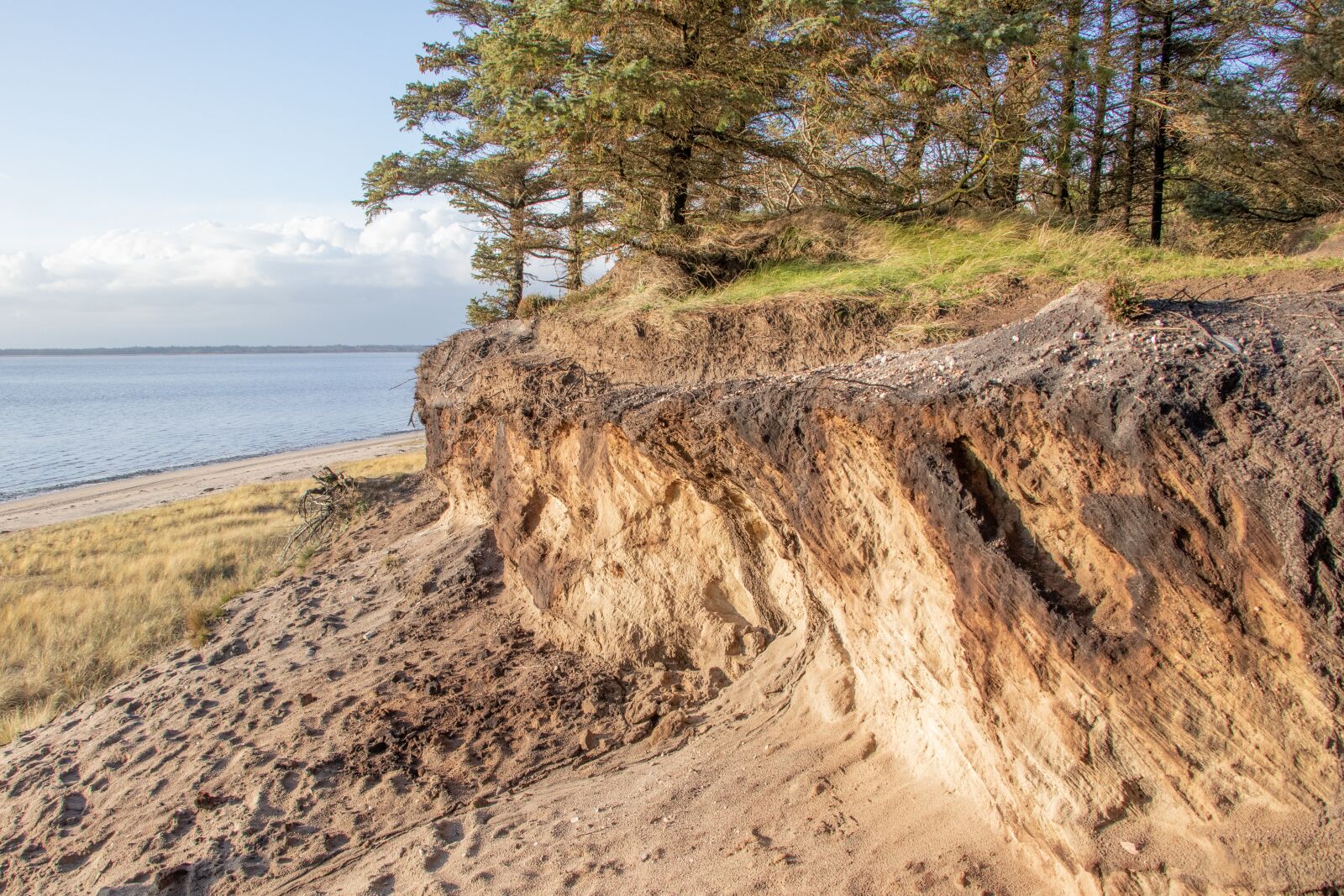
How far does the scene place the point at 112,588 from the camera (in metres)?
14.9

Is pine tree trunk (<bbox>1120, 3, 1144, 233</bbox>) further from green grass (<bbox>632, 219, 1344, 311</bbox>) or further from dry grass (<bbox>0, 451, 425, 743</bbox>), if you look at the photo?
dry grass (<bbox>0, 451, 425, 743</bbox>)

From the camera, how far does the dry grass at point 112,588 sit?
36.8ft

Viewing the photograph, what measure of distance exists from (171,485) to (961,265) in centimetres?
3151

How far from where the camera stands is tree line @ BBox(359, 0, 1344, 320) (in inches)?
386

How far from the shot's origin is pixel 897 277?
8.22 m

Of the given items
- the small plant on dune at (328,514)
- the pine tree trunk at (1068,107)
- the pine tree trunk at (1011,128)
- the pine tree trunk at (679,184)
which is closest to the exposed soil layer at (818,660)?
the pine tree trunk at (679,184)

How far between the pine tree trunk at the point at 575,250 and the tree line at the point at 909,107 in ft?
0.22

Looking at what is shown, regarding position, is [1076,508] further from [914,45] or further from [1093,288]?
[914,45]

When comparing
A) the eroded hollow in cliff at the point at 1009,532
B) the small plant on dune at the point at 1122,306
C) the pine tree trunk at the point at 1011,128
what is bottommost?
the eroded hollow in cliff at the point at 1009,532

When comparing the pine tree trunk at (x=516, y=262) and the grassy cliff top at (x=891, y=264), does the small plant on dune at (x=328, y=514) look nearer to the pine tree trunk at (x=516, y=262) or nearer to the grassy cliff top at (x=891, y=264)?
the pine tree trunk at (x=516, y=262)

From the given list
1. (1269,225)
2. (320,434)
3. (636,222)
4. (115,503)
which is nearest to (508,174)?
(636,222)

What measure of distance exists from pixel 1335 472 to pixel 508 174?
1514 centimetres

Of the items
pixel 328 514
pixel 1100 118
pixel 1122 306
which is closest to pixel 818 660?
pixel 1122 306

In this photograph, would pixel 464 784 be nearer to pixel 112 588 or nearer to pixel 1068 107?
pixel 112 588
